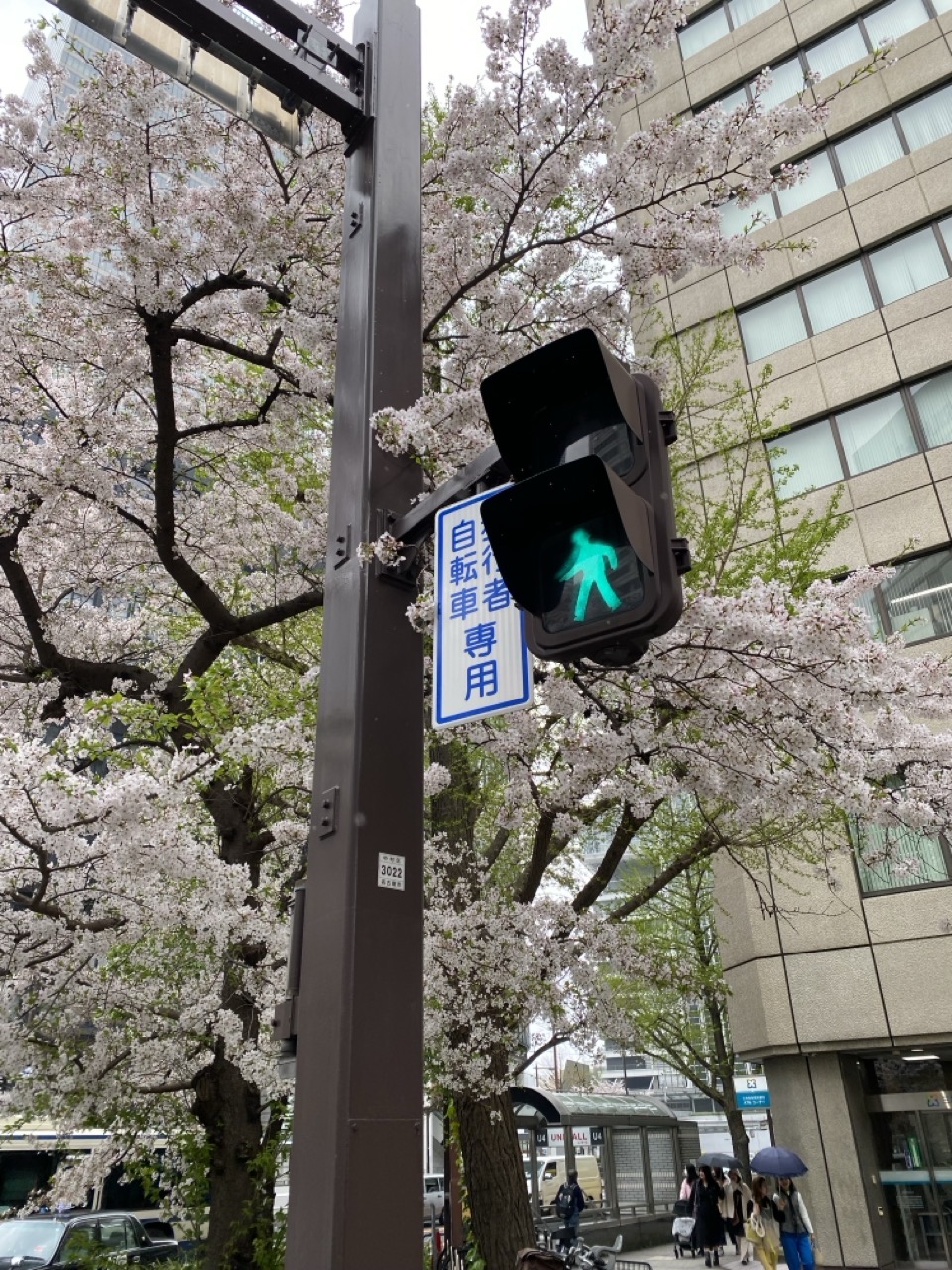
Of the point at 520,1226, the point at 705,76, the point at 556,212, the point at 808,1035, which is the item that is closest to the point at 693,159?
the point at 556,212

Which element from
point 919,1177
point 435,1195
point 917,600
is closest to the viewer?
point 919,1177

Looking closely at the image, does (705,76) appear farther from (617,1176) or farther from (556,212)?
(617,1176)

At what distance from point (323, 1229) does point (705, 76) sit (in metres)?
24.4

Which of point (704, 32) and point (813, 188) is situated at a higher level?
point (704, 32)

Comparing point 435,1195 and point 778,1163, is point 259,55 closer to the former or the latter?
point 778,1163

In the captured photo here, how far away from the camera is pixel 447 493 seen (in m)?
3.67

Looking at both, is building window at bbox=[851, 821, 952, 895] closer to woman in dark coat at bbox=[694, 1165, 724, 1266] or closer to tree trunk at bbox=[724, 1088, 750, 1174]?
woman in dark coat at bbox=[694, 1165, 724, 1266]

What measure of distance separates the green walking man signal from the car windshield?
13.7 meters

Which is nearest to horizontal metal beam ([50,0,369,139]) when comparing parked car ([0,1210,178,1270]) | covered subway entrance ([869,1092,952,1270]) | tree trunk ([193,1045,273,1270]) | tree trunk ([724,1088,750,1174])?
tree trunk ([193,1045,273,1270])

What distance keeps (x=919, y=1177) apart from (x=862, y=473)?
1167cm

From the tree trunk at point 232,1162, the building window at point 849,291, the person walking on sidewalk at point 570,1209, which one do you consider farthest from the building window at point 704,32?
the person walking on sidewalk at point 570,1209

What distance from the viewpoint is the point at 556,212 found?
8359mm

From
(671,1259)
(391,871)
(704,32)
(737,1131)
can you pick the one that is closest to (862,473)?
(704,32)

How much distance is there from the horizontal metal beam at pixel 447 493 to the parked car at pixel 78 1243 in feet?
29.1
